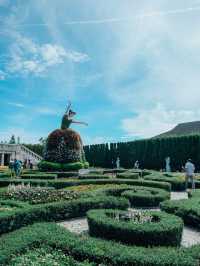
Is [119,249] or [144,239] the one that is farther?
[144,239]

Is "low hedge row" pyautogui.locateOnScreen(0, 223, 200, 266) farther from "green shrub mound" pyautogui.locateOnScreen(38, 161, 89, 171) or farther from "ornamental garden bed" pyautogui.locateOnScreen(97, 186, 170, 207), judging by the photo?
"green shrub mound" pyautogui.locateOnScreen(38, 161, 89, 171)

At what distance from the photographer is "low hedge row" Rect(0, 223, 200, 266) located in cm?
538

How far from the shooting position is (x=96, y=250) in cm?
585

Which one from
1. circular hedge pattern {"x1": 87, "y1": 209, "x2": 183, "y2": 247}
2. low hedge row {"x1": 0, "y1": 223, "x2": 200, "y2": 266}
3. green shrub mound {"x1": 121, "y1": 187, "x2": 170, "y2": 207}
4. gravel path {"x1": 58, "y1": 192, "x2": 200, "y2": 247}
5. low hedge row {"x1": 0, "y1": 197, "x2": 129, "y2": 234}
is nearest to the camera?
low hedge row {"x1": 0, "y1": 223, "x2": 200, "y2": 266}

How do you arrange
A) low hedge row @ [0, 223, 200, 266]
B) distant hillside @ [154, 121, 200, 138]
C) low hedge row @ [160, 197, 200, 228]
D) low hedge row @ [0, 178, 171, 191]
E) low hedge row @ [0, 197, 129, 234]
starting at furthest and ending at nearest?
1. distant hillside @ [154, 121, 200, 138]
2. low hedge row @ [0, 178, 171, 191]
3. low hedge row @ [160, 197, 200, 228]
4. low hedge row @ [0, 197, 129, 234]
5. low hedge row @ [0, 223, 200, 266]

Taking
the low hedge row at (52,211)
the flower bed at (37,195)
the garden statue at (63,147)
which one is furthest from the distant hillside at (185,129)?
the low hedge row at (52,211)

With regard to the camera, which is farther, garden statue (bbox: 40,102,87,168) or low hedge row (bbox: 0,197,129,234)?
garden statue (bbox: 40,102,87,168)

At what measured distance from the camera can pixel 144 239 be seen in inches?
268

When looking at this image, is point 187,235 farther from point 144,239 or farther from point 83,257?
point 83,257

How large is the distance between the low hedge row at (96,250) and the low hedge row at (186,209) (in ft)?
11.5

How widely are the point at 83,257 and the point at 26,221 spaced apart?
2828 millimetres

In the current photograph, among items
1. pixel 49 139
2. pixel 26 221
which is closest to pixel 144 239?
pixel 26 221

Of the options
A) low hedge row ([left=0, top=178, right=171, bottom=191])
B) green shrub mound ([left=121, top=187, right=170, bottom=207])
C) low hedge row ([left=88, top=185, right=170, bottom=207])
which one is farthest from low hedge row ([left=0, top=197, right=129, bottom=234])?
low hedge row ([left=0, top=178, right=171, bottom=191])

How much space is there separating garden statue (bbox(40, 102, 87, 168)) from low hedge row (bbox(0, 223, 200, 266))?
20.6m
